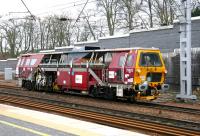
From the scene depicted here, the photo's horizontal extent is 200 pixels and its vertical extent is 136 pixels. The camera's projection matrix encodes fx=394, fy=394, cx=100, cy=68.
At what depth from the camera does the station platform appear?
9273mm

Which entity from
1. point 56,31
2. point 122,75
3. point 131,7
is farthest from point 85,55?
point 56,31

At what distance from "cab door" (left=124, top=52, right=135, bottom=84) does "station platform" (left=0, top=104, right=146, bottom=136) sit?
21.9ft

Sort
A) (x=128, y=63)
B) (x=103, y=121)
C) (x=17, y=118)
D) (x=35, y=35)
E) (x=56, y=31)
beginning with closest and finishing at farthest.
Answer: (x=17, y=118), (x=103, y=121), (x=128, y=63), (x=56, y=31), (x=35, y=35)

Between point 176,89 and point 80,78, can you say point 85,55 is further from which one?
point 176,89

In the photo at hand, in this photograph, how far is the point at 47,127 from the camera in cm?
1007

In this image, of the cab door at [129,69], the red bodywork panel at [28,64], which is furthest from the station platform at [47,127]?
the red bodywork panel at [28,64]

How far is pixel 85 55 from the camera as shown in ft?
70.2

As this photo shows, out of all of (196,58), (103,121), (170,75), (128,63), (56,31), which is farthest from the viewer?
(56,31)

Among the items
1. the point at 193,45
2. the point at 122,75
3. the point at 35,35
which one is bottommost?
the point at 122,75

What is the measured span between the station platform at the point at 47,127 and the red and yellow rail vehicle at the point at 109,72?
694 cm

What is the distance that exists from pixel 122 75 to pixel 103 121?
6.19m

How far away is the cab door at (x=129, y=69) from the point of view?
59.6ft

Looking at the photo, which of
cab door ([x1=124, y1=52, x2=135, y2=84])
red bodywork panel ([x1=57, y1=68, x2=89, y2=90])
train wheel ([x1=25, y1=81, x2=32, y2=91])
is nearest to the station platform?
cab door ([x1=124, y1=52, x2=135, y2=84])

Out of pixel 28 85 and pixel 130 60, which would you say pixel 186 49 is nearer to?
pixel 130 60
